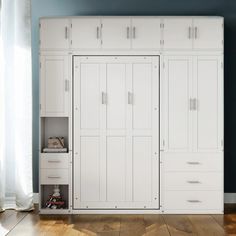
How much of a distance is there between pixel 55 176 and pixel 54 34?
1.56 m

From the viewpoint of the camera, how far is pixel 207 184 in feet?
16.8

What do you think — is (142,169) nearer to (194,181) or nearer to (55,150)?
(194,181)

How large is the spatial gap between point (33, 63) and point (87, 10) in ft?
3.02

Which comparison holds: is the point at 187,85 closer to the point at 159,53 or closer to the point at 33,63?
the point at 159,53

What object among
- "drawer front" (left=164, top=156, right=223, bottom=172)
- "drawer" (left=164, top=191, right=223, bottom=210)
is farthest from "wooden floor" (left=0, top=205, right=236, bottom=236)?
"drawer front" (left=164, top=156, right=223, bottom=172)

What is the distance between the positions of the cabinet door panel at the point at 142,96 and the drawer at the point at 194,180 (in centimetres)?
62

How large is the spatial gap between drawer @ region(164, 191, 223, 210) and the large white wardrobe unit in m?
0.01

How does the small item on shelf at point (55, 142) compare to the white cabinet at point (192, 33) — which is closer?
the white cabinet at point (192, 33)

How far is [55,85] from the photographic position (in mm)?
5137

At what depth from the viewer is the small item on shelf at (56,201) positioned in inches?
203

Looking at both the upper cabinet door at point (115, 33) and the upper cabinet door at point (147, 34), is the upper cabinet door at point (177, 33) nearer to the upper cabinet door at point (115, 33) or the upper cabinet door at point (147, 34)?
the upper cabinet door at point (147, 34)

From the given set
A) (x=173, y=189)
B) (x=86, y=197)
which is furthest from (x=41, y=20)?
(x=173, y=189)

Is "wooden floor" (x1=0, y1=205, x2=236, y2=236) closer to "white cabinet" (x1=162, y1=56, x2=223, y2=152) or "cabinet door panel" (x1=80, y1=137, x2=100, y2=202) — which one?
"cabinet door panel" (x1=80, y1=137, x2=100, y2=202)

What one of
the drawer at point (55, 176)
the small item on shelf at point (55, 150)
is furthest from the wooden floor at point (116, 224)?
the small item on shelf at point (55, 150)
